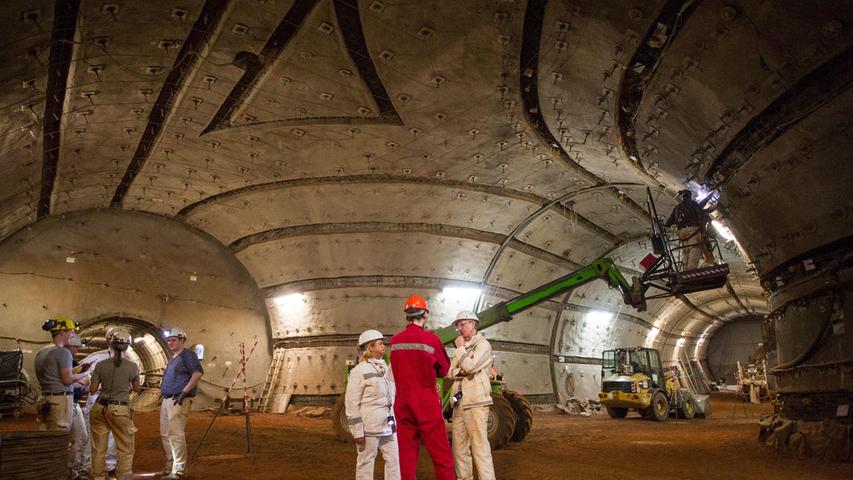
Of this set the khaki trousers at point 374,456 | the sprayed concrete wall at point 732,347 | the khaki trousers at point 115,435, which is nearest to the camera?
the khaki trousers at point 374,456

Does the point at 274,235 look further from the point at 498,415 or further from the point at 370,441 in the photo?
the point at 370,441

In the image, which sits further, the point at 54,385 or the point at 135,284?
the point at 135,284

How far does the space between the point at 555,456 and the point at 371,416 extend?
4.75 m

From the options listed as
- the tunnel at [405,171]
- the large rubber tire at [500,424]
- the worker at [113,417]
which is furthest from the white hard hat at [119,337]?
the large rubber tire at [500,424]

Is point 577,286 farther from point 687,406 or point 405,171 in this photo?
point 687,406

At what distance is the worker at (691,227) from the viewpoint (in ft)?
28.4

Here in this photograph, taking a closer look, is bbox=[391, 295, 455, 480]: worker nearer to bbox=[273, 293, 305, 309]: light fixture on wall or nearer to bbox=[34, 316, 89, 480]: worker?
bbox=[34, 316, 89, 480]: worker

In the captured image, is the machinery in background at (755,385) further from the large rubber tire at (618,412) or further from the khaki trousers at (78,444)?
the khaki trousers at (78,444)

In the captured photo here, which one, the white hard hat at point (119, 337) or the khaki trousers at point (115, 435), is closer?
the khaki trousers at point (115, 435)

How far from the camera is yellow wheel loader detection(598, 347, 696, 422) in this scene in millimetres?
15141

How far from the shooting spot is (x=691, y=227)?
8.80m

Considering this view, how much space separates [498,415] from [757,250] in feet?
15.2

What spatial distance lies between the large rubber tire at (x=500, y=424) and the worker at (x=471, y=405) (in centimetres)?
357

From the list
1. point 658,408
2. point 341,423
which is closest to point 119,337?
point 341,423
